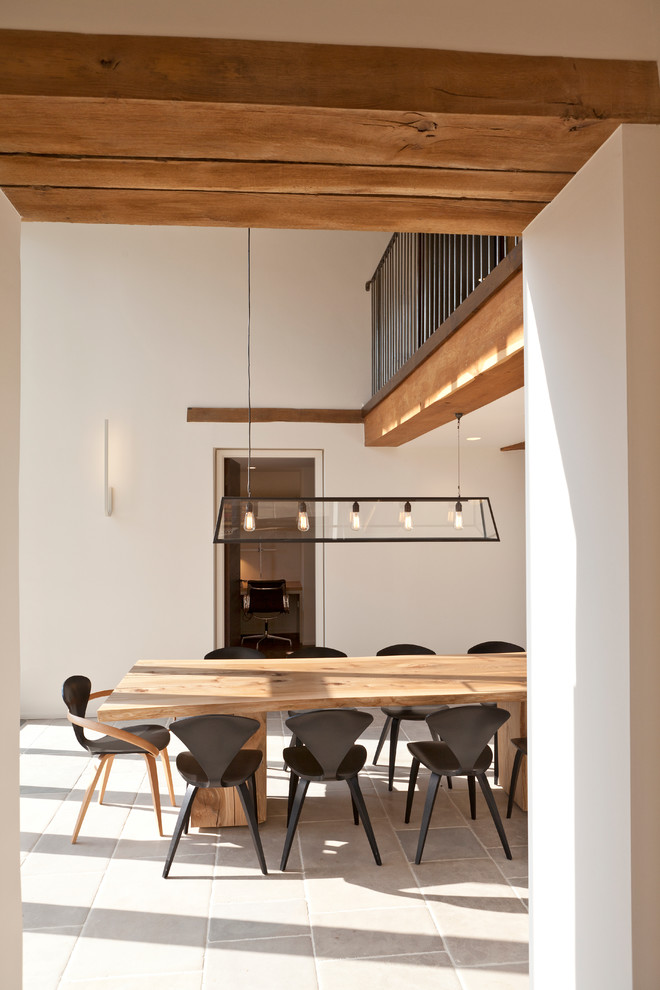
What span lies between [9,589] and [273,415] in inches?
192

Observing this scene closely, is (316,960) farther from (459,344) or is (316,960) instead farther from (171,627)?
(171,627)

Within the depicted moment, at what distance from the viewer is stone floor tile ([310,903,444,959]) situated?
2658 mm

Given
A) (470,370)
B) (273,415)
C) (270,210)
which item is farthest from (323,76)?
(273,415)

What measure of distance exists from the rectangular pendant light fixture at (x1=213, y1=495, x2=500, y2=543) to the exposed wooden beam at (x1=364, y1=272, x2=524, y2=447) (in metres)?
0.63

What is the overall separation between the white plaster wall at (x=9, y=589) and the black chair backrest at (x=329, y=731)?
177cm

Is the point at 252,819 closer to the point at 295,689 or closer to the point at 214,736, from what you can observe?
the point at 214,736

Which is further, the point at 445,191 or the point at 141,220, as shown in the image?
the point at 141,220

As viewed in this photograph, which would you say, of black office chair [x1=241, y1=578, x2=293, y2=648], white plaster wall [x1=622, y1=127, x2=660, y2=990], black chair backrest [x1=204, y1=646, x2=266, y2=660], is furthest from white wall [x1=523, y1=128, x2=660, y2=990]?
black office chair [x1=241, y1=578, x2=293, y2=648]

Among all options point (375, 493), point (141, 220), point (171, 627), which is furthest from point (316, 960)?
point (375, 493)

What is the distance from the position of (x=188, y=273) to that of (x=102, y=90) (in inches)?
213

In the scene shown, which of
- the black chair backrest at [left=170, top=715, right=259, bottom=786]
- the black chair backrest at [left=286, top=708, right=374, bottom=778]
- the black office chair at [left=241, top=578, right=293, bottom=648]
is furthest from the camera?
the black office chair at [left=241, top=578, right=293, bottom=648]

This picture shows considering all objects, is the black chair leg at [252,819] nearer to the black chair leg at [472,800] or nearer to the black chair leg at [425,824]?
the black chair leg at [425,824]

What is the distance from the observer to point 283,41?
1.21 metres

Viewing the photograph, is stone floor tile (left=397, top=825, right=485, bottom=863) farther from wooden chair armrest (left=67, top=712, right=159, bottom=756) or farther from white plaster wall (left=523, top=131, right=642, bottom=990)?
white plaster wall (left=523, top=131, right=642, bottom=990)
